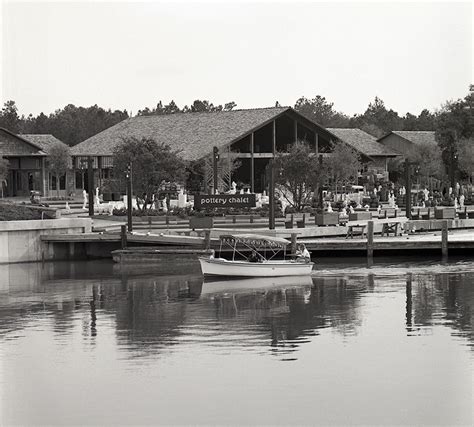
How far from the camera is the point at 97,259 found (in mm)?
57312

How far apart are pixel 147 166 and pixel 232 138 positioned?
61.7ft

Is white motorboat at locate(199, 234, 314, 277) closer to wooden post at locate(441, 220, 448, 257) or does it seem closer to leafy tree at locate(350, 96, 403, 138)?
wooden post at locate(441, 220, 448, 257)

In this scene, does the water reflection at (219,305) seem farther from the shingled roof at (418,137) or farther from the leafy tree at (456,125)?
the shingled roof at (418,137)

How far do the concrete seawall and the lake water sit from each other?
503 centimetres

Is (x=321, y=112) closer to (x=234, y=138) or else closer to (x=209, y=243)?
(x=234, y=138)

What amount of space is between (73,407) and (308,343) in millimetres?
9333

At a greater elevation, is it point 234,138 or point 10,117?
point 10,117

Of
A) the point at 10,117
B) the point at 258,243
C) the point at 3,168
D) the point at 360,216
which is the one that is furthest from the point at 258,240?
the point at 10,117

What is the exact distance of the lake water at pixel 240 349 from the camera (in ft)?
87.6

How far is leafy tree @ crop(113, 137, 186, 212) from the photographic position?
71.1m

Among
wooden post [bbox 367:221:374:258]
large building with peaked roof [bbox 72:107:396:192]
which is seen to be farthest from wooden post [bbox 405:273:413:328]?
large building with peaked roof [bbox 72:107:396:192]

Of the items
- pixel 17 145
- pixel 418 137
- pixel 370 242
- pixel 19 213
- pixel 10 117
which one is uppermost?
pixel 10 117

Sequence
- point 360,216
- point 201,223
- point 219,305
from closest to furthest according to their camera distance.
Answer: point 219,305, point 201,223, point 360,216

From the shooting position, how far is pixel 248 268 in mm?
48156
